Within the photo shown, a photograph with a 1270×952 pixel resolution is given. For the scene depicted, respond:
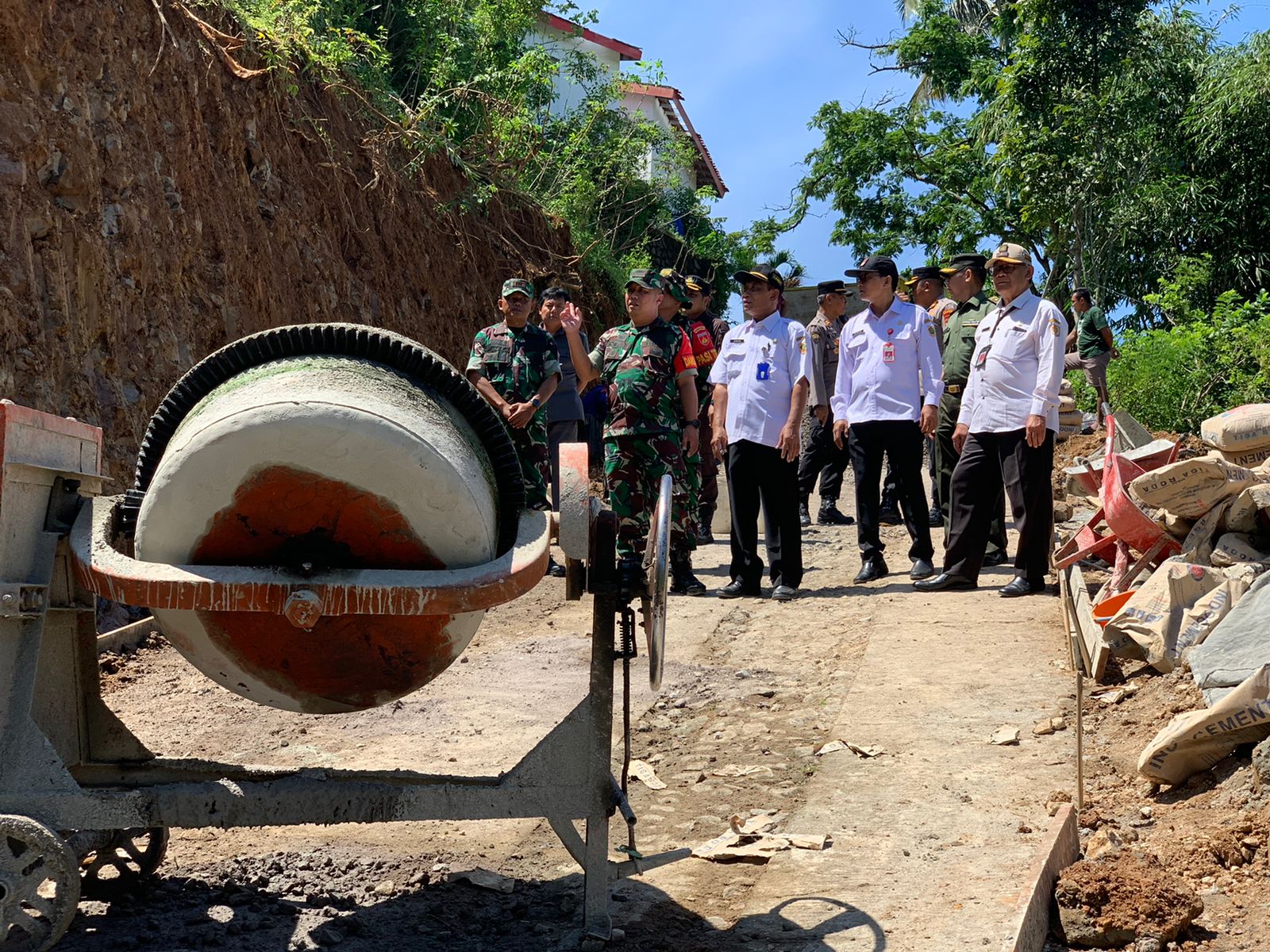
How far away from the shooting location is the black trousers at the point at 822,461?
10305mm

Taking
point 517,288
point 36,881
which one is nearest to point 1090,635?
point 517,288

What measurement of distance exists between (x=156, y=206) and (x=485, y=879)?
6522 mm

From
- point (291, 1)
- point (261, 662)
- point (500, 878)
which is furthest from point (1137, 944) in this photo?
point (291, 1)

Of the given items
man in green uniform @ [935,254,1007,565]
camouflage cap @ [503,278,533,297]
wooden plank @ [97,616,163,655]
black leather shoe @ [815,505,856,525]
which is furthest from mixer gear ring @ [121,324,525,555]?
black leather shoe @ [815,505,856,525]

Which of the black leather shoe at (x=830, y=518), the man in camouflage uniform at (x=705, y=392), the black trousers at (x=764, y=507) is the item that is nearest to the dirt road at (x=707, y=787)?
the black trousers at (x=764, y=507)

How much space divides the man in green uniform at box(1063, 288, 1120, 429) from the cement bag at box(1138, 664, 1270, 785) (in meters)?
10.9

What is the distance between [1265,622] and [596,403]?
819 cm

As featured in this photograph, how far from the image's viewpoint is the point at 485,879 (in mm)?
3713

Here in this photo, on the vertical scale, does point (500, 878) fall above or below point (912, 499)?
below

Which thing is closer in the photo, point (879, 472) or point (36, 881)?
point (36, 881)

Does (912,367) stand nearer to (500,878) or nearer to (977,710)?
(977,710)

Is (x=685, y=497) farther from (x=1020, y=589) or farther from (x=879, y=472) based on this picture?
(x=1020, y=589)

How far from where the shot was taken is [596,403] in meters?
12.1

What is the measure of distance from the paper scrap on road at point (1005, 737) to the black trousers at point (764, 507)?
3.00m
